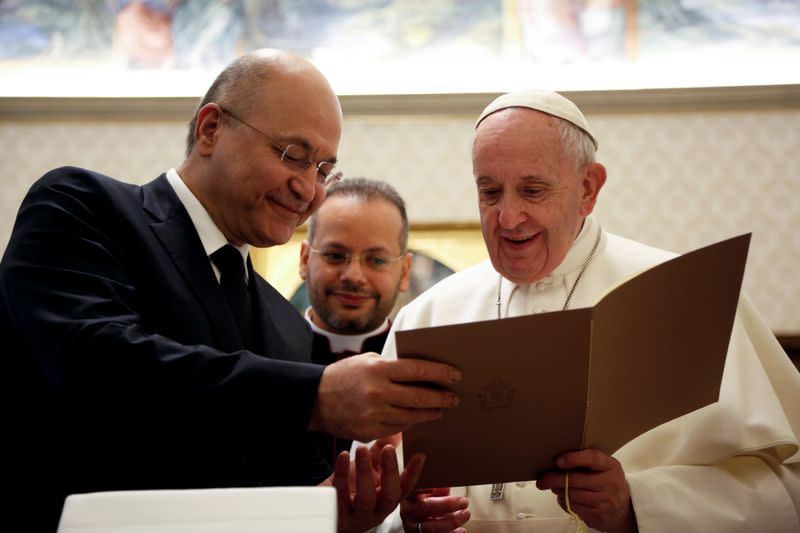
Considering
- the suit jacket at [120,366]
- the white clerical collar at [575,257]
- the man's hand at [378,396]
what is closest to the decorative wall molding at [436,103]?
the white clerical collar at [575,257]

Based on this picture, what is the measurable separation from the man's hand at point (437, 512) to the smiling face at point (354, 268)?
1.38 m

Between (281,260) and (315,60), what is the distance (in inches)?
62.0

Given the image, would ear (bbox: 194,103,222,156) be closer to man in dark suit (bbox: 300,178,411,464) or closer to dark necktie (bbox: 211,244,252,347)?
dark necktie (bbox: 211,244,252,347)

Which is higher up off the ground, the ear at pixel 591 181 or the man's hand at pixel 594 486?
the ear at pixel 591 181

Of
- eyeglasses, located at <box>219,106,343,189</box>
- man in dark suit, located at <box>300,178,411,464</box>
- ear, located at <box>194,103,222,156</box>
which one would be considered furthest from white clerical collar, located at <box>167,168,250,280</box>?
man in dark suit, located at <box>300,178,411,464</box>

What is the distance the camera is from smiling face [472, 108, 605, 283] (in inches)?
113

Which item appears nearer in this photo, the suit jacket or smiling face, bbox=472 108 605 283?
the suit jacket

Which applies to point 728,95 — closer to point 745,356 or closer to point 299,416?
point 745,356

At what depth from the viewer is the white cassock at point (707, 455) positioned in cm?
247

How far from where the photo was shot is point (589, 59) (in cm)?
638

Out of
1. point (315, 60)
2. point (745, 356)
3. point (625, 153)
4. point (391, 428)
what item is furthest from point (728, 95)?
point (391, 428)

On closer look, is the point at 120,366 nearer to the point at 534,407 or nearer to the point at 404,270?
the point at 534,407

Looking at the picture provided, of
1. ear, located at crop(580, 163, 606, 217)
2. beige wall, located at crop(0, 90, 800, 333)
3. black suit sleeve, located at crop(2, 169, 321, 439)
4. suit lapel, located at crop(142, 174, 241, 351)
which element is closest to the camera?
black suit sleeve, located at crop(2, 169, 321, 439)

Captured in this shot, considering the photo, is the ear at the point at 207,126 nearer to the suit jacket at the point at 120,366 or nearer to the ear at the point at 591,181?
the suit jacket at the point at 120,366
